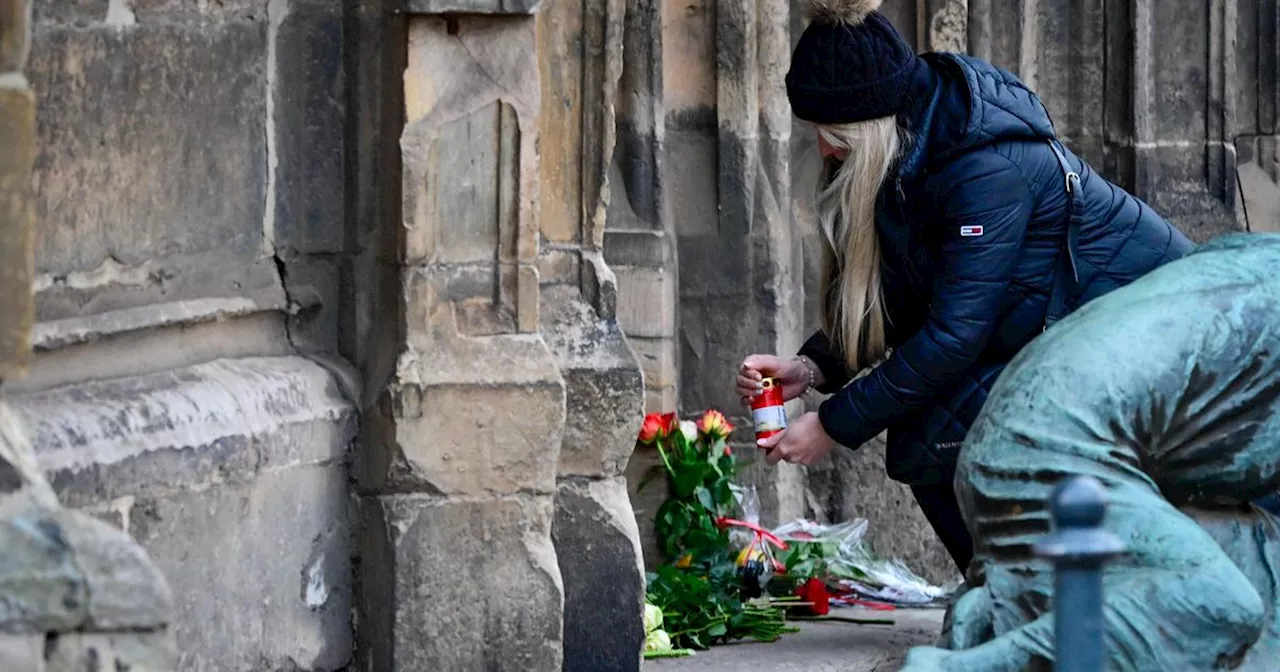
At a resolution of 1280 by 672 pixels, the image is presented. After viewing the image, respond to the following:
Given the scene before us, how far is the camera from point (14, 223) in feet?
9.18

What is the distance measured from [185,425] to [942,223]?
1.54 meters

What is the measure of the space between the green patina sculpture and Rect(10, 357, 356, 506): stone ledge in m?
1.40

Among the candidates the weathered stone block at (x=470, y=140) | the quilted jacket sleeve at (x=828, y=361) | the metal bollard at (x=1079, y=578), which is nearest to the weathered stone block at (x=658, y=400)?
the quilted jacket sleeve at (x=828, y=361)

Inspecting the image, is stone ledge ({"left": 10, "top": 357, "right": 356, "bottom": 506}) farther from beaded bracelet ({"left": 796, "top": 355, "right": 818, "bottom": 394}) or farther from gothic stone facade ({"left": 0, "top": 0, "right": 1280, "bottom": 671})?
beaded bracelet ({"left": 796, "top": 355, "right": 818, "bottom": 394})

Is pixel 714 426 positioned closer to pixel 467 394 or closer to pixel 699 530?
pixel 699 530

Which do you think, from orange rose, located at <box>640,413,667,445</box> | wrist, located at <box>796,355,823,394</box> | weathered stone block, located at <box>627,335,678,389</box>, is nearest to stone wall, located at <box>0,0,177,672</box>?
wrist, located at <box>796,355,823,394</box>

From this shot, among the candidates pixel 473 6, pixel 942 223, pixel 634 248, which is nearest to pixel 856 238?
pixel 942 223

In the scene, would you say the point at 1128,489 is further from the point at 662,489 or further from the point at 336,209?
the point at 662,489

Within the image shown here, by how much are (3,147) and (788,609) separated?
3005 millimetres

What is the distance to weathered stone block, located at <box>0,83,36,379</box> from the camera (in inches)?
109

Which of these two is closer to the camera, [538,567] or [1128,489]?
[1128,489]

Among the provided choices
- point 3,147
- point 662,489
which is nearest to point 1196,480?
point 3,147

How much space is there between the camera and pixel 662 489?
225 inches

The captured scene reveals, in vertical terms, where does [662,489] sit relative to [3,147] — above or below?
below
